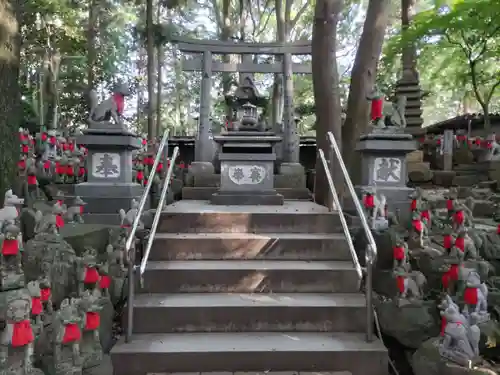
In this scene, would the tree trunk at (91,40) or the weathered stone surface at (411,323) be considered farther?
the tree trunk at (91,40)

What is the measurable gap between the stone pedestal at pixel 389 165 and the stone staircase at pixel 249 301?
1.07 m

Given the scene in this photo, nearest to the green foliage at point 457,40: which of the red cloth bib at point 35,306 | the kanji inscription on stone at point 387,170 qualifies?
the kanji inscription on stone at point 387,170

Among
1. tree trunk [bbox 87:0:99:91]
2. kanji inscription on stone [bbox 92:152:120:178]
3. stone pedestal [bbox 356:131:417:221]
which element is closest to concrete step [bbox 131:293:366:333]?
stone pedestal [bbox 356:131:417:221]

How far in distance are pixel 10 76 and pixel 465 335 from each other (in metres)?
5.74

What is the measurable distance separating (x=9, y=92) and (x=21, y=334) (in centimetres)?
341

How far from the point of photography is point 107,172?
645cm

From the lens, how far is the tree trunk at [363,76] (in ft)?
23.3

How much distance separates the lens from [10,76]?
520cm

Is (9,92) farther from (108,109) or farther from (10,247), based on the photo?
(10,247)

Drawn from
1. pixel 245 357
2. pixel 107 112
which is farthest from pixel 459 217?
pixel 107 112

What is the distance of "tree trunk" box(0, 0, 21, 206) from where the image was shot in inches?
198

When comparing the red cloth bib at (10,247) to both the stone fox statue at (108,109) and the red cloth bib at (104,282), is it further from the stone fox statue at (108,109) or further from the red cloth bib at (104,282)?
the stone fox statue at (108,109)

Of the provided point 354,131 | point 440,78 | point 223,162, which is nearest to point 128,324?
point 223,162

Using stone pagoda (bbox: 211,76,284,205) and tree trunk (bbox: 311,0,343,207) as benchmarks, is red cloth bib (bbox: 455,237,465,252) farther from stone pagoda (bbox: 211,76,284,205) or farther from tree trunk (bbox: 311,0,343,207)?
stone pagoda (bbox: 211,76,284,205)
